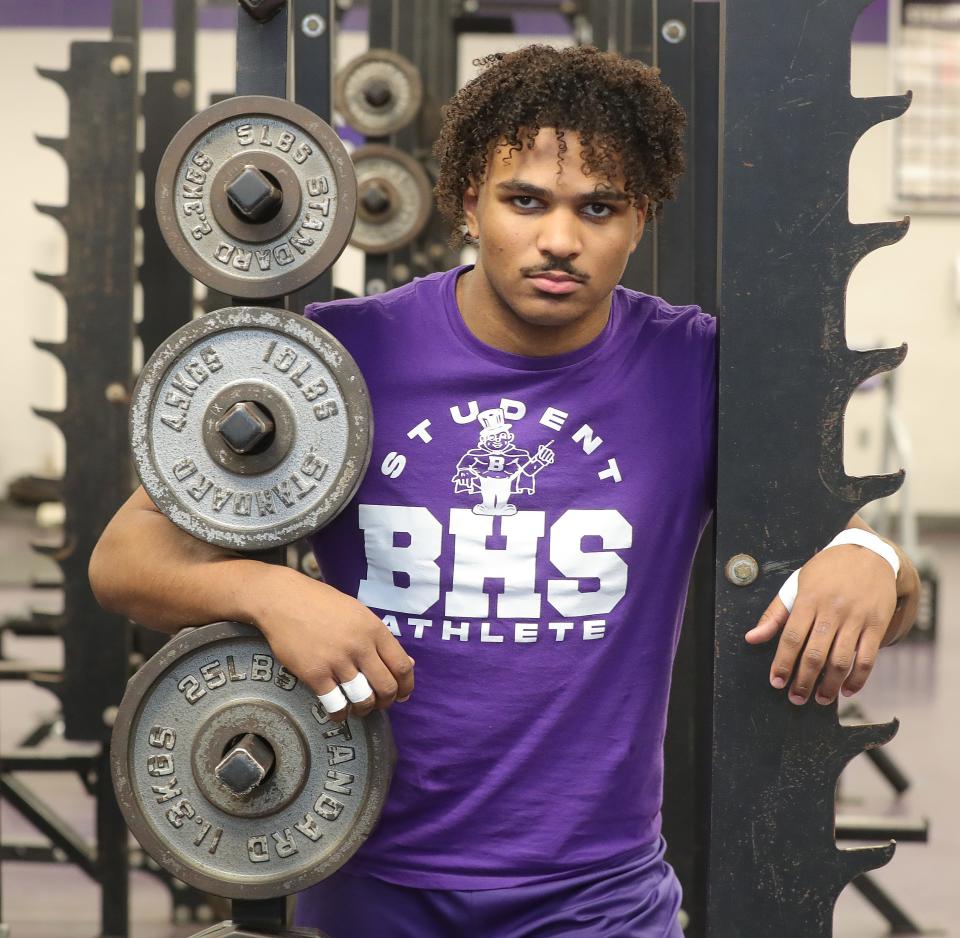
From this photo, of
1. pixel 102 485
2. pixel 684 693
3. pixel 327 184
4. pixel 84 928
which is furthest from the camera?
pixel 84 928

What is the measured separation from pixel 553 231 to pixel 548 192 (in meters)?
0.04

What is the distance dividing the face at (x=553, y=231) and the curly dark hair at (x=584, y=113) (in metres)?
0.01

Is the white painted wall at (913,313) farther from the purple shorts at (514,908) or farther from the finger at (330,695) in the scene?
the finger at (330,695)

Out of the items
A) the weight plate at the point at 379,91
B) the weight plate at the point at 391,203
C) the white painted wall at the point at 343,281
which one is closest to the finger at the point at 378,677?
the weight plate at the point at 391,203

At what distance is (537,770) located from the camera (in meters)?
→ 1.29

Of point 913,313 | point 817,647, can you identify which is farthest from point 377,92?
point 913,313

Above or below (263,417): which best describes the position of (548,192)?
above

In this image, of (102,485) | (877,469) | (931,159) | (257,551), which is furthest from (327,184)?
(931,159)

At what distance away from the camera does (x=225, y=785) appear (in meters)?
1.08

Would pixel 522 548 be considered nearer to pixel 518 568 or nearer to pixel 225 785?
pixel 518 568

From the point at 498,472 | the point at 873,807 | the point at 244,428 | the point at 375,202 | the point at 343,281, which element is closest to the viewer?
the point at 244,428

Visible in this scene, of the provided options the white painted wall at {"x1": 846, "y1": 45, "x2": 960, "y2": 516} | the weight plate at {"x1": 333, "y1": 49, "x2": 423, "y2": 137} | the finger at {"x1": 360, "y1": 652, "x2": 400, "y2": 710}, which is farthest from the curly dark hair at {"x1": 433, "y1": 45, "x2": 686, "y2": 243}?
the white painted wall at {"x1": 846, "y1": 45, "x2": 960, "y2": 516}

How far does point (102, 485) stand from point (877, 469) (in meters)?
6.72

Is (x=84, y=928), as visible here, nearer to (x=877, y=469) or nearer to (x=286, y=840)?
(x=286, y=840)
